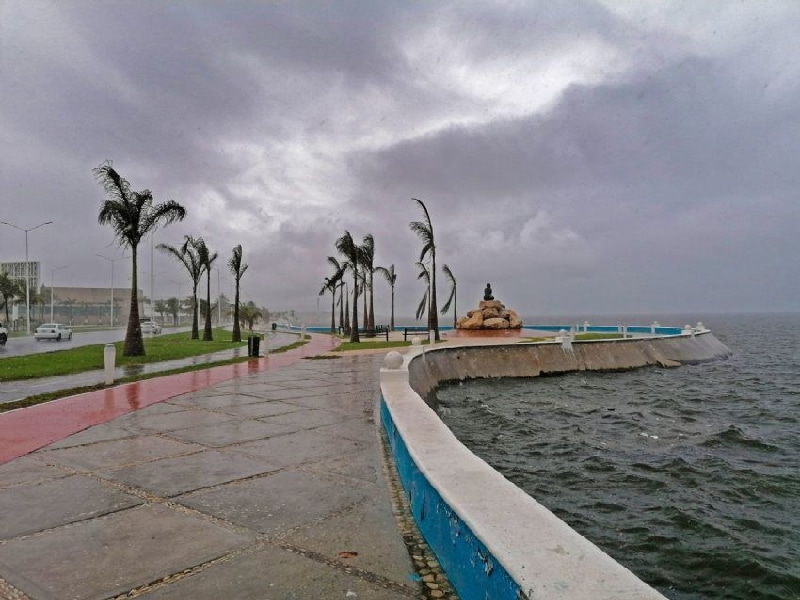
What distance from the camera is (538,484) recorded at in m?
7.19

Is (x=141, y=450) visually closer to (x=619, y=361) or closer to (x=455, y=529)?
A: (x=455, y=529)

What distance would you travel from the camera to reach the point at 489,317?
41031mm

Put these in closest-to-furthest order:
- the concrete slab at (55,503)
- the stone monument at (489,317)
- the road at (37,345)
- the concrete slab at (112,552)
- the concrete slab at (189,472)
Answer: the concrete slab at (112,552) → the concrete slab at (55,503) → the concrete slab at (189,472) → the road at (37,345) → the stone monument at (489,317)

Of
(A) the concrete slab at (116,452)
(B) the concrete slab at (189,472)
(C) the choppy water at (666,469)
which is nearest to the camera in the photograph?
(B) the concrete slab at (189,472)

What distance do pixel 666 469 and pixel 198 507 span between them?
23.3 ft

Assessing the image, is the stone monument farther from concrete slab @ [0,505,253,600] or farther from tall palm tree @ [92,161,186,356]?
concrete slab @ [0,505,253,600]

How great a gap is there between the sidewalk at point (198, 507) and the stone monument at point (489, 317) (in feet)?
106

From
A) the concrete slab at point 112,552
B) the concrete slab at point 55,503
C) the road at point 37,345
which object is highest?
the concrete slab at point 112,552

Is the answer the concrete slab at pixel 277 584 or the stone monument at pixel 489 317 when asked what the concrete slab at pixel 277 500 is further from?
the stone monument at pixel 489 317

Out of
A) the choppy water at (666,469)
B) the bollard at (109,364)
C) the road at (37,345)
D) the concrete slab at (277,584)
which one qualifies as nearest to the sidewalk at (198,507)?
the concrete slab at (277,584)

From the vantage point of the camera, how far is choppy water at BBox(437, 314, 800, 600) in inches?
194

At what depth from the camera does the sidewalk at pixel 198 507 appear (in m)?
2.94

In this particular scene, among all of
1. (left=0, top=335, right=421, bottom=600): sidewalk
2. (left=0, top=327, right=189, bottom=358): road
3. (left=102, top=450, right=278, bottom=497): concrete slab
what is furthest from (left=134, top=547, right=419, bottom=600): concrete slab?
(left=0, top=327, right=189, bottom=358): road

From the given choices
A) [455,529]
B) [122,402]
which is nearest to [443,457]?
[455,529]
